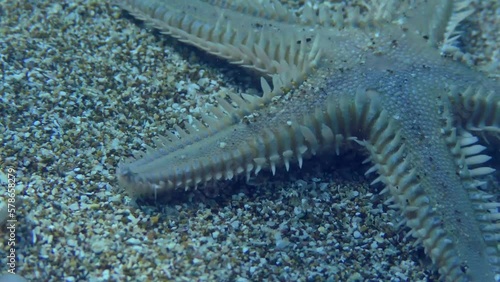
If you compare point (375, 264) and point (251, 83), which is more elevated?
point (251, 83)

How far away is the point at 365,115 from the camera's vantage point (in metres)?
3.54

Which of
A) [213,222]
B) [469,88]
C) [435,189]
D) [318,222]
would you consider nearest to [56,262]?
[213,222]

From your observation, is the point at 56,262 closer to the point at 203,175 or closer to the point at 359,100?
the point at 203,175

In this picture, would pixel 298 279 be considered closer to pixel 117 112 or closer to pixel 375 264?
pixel 375 264

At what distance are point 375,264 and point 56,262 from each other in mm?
1997

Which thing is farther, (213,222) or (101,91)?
(101,91)

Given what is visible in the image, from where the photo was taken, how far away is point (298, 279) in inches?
125

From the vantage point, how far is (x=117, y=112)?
401 cm

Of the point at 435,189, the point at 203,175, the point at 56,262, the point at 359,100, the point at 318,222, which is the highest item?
the point at 359,100

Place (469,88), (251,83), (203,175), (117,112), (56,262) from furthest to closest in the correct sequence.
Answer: (251,83), (117,112), (469,88), (203,175), (56,262)

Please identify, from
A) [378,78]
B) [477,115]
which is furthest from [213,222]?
[477,115]

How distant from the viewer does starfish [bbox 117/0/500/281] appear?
3.22m

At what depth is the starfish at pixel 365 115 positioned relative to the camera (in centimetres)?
322

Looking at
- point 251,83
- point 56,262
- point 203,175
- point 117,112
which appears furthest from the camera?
point 251,83
